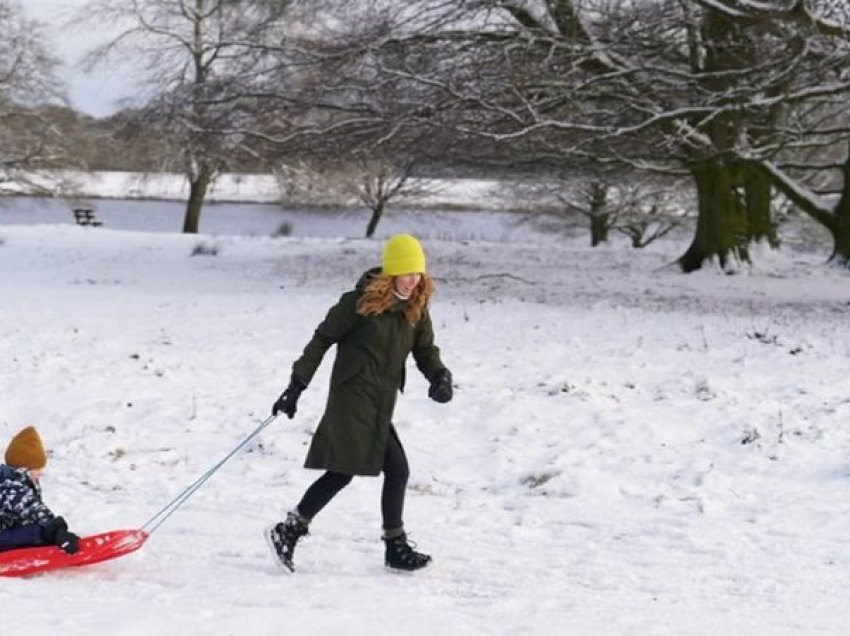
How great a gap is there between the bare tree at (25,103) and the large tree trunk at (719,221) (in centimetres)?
1921

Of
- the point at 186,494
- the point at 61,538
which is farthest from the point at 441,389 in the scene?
the point at 61,538

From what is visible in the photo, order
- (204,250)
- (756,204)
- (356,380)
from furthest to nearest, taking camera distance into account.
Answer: (204,250) → (756,204) → (356,380)

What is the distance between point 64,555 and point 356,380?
1.53 meters

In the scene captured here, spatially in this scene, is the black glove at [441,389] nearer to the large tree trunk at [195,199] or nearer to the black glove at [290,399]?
the black glove at [290,399]

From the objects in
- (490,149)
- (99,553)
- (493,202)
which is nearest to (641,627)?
(99,553)

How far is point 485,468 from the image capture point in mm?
7625

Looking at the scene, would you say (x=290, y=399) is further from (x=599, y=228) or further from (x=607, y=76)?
(x=599, y=228)

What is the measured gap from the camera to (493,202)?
44.3m

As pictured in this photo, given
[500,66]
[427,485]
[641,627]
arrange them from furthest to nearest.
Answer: [500,66]
[427,485]
[641,627]

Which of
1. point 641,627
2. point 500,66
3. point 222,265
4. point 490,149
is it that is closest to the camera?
point 641,627

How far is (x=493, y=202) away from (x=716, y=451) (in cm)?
3699

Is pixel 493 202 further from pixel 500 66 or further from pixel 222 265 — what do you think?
pixel 500 66

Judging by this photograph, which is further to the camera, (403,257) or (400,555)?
(400,555)

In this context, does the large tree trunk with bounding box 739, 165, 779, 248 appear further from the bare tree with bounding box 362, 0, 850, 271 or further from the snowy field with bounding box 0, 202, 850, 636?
the snowy field with bounding box 0, 202, 850, 636
